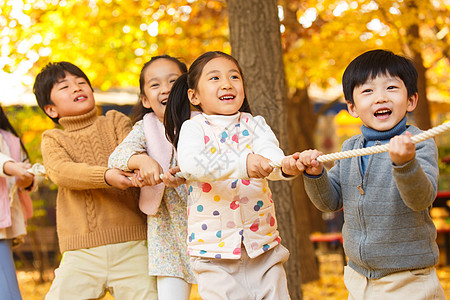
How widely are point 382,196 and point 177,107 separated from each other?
105 cm

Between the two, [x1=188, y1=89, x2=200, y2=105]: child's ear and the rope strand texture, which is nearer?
the rope strand texture

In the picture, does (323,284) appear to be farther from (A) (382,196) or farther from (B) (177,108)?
(A) (382,196)

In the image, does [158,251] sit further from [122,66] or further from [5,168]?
[122,66]

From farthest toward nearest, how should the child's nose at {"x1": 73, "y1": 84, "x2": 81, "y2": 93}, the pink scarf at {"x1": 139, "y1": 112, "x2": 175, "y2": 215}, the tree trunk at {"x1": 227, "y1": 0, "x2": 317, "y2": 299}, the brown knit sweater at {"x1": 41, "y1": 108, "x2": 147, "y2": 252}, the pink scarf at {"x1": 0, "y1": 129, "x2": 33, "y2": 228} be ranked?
the tree trunk at {"x1": 227, "y1": 0, "x2": 317, "y2": 299} < the pink scarf at {"x1": 0, "y1": 129, "x2": 33, "y2": 228} < the child's nose at {"x1": 73, "y1": 84, "x2": 81, "y2": 93} < the brown knit sweater at {"x1": 41, "y1": 108, "x2": 147, "y2": 252} < the pink scarf at {"x1": 139, "y1": 112, "x2": 175, "y2": 215}

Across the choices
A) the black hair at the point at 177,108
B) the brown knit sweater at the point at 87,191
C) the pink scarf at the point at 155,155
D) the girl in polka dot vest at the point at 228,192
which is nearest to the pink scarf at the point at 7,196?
the brown knit sweater at the point at 87,191

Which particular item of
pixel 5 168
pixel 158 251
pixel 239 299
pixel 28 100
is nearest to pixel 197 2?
pixel 28 100

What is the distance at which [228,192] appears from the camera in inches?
98.3

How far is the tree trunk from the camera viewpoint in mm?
3850

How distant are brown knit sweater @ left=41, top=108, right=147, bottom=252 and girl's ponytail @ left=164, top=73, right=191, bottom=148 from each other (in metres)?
0.42

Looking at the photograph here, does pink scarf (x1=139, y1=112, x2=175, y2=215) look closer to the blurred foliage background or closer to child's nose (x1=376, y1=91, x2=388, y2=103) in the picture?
child's nose (x1=376, y1=91, x2=388, y2=103)

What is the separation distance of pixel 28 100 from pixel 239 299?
640 centimetres

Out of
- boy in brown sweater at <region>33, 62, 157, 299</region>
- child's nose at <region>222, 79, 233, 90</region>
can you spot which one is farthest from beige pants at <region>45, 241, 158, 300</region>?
child's nose at <region>222, 79, 233, 90</region>

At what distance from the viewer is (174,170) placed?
8.48 feet

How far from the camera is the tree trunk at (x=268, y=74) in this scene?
3.85 meters
